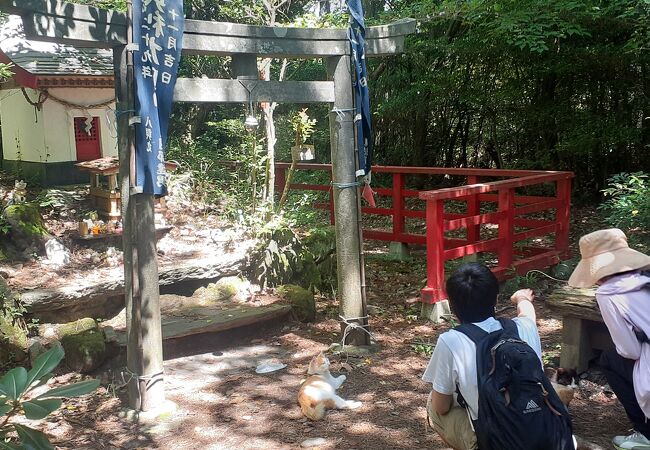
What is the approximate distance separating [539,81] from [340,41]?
8.36 m

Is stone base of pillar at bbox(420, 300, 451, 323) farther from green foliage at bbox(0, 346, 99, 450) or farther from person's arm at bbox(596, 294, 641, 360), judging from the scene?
green foliage at bbox(0, 346, 99, 450)

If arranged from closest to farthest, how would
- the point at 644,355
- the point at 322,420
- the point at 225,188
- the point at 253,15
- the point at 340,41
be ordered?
the point at 644,355 → the point at 322,420 → the point at 340,41 → the point at 253,15 → the point at 225,188

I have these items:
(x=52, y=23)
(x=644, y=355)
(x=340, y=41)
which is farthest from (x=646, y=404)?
(x=52, y=23)

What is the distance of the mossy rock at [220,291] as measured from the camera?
6.32 meters

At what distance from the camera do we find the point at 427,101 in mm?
13125

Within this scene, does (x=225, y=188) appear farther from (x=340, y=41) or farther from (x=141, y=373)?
(x=141, y=373)

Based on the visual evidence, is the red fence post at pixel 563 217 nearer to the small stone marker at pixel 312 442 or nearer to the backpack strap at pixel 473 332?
the small stone marker at pixel 312 442

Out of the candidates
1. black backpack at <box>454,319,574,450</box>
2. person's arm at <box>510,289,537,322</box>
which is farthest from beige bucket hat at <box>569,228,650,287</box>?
black backpack at <box>454,319,574,450</box>

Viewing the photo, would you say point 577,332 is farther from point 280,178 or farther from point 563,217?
point 280,178

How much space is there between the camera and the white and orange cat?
4.03m

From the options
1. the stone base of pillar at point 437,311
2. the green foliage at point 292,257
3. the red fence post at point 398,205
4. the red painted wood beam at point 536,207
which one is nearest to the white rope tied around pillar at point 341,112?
the green foliage at point 292,257

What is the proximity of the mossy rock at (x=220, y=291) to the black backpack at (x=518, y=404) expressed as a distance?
423 centimetres


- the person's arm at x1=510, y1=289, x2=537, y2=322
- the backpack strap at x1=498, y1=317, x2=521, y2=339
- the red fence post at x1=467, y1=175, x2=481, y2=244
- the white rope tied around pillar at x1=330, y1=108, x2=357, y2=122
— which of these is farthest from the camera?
the red fence post at x1=467, y1=175, x2=481, y2=244

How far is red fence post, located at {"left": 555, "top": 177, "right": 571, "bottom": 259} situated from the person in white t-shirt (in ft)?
18.4
